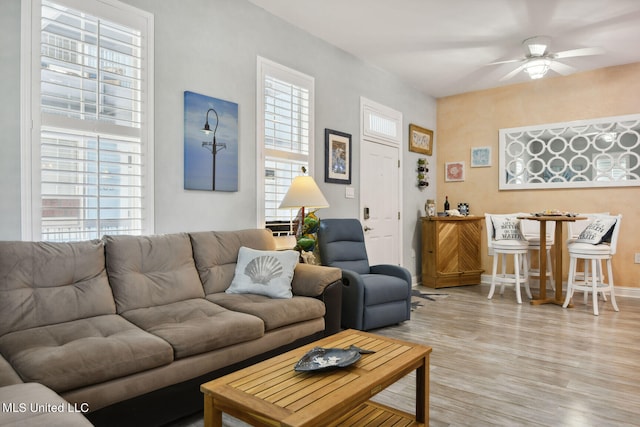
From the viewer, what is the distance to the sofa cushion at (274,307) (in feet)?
8.32

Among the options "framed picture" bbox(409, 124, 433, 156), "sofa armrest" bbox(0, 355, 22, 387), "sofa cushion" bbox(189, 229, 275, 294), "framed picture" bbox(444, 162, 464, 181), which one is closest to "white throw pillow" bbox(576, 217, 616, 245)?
"framed picture" bbox(444, 162, 464, 181)

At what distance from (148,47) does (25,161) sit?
116cm

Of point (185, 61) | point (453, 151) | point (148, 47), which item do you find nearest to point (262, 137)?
point (185, 61)

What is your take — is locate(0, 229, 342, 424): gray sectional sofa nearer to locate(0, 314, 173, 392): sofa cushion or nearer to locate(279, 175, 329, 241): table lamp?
locate(0, 314, 173, 392): sofa cushion

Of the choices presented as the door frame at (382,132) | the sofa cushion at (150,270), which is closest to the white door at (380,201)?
the door frame at (382,132)

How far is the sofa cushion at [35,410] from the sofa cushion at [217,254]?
152 cm

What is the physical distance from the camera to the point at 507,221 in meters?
5.21

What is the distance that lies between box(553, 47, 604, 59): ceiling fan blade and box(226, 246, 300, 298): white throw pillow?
13.7ft

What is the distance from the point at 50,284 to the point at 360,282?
227cm

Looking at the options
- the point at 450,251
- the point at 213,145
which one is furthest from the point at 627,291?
the point at 213,145

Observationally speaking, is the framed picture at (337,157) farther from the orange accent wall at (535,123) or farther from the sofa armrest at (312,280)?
the orange accent wall at (535,123)

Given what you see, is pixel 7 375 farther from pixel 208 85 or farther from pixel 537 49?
pixel 537 49

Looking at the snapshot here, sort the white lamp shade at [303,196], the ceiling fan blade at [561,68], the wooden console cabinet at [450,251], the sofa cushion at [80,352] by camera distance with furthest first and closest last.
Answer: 1. the wooden console cabinet at [450,251]
2. the ceiling fan blade at [561,68]
3. the white lamp shade at [303,196]
4. the sofa cushion at [80,352]

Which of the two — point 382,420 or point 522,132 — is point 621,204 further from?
point 382,420
